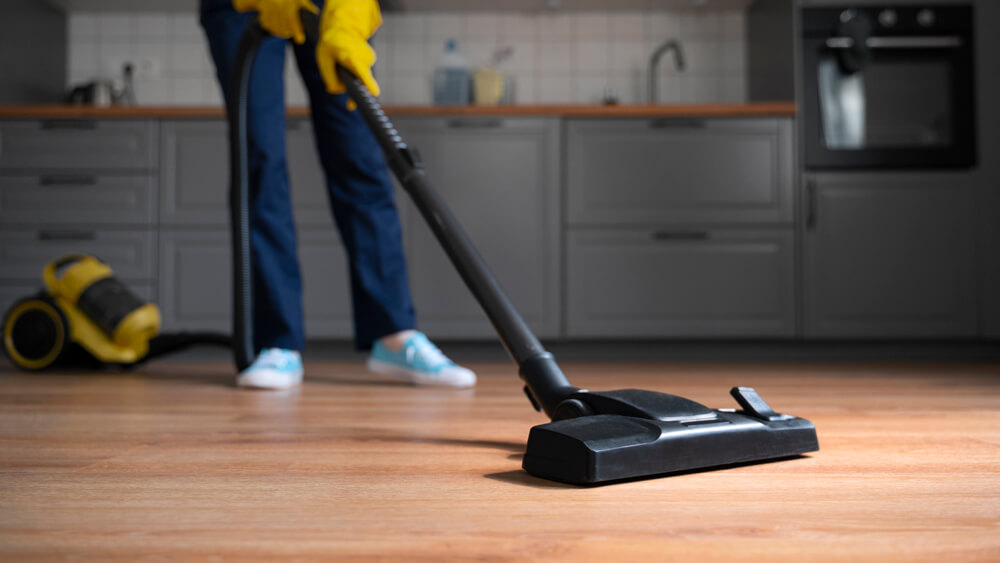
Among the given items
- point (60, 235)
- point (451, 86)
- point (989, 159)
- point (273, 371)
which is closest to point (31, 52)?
point (60, 235)

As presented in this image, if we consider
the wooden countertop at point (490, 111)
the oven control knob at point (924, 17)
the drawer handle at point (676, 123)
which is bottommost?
the drawer handle at point (676, 123)

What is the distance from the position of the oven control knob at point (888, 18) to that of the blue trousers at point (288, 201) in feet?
6.64

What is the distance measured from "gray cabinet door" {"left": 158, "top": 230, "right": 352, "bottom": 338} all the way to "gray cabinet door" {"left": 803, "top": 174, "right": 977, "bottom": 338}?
5.30 ft

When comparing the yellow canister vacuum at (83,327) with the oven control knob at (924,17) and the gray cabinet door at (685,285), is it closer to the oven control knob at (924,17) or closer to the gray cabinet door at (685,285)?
the gray cabinet door at (685,285)

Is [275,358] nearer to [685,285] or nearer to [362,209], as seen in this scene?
[362,209]

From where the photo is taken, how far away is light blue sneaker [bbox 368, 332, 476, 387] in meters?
1.57

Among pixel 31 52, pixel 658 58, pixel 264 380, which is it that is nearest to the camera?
pixel 264 380

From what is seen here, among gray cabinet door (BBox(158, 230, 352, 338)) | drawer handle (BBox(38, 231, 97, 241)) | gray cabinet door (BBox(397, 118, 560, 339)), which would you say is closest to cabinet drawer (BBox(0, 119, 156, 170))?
drawer handle (BBox(38, 231, 97, 241))

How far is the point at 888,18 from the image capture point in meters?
2.80

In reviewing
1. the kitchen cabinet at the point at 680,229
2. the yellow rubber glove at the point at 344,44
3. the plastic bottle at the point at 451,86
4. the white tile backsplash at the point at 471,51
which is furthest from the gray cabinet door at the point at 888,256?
the yellow rubber glove at the point at 344,44

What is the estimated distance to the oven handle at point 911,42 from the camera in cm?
280

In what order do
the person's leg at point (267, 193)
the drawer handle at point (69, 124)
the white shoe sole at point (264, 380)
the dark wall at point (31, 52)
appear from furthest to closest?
the dark wall at point (31, 52) → the drawer handle at point (69, 124) → the person's leg at point (267, 193) → the white shoe sole at point (264, 380)

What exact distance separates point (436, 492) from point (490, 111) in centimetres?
230

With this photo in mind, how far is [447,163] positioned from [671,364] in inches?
41.1
